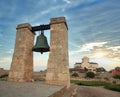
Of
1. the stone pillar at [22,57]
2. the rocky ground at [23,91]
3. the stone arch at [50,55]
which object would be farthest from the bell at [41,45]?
the rocky ground at [23,91]

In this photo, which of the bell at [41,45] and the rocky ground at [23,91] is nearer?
the rocky ground at [23,91]

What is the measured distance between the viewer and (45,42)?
9547 millimetres

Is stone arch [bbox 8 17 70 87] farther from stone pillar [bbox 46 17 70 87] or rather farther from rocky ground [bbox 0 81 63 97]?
rocky ground [bbox 0 81 63 97]

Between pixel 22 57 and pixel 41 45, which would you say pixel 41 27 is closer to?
pixel 41 45

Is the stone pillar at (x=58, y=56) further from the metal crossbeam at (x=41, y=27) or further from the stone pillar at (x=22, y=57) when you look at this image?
the stone pillar at (x=22, y=57)

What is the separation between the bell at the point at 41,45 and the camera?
9.28m

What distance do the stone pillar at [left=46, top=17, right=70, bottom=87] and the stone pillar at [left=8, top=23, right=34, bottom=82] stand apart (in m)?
1.72

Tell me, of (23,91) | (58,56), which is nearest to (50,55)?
(58,56)

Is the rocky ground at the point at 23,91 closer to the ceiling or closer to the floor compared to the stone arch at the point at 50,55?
closer to the floor

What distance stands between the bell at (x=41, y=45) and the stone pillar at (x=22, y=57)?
2.15ft

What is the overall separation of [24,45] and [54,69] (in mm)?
2712

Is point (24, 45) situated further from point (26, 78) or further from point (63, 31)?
point (63, 31)

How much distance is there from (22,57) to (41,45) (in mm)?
1455

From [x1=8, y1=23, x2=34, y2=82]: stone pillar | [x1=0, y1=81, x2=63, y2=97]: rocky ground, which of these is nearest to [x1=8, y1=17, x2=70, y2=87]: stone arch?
[x1=8, y1=23, x2=34, y2=82]: stone pillar
